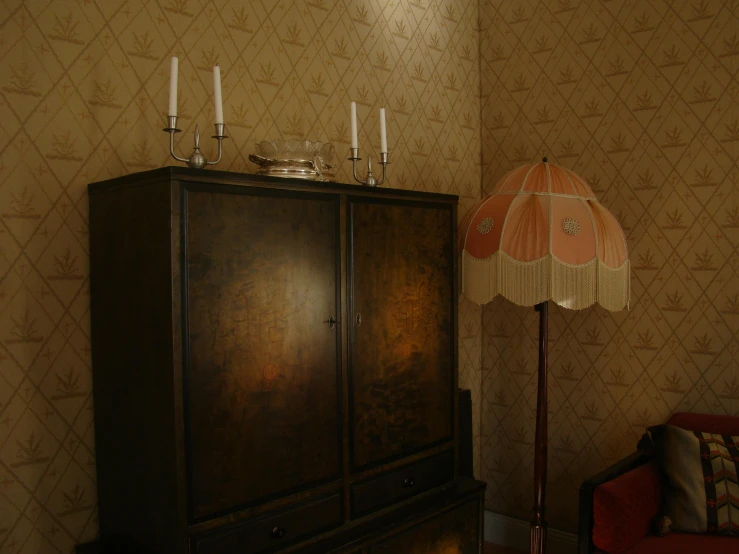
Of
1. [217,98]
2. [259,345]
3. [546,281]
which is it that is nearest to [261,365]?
[259,345]

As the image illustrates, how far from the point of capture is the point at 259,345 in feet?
6.33

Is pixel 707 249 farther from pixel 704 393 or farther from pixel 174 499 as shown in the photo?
pixel 174 499

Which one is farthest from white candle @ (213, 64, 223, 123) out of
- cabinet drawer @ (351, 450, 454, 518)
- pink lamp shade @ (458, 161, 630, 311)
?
cabinet drawer @ (351, 450, 454, 518)

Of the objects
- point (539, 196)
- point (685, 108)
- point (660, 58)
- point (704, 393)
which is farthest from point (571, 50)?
point (704, 393)

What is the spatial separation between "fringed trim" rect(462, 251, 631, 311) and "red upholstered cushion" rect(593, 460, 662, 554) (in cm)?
66

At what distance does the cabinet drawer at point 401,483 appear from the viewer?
225 centimetres

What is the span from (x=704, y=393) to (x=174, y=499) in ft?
7.44

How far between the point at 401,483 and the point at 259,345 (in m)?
0.85

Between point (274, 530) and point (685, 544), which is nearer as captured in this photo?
point (274, 530)

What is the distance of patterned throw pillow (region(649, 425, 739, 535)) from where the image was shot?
93.0 inches

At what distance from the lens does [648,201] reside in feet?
9.91

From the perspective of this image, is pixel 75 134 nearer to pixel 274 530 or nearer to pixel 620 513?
pixel 274 530

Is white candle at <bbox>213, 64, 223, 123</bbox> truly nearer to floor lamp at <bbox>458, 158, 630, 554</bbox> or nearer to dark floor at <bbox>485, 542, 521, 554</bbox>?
floor lamp at <bbox>458, 158, 630, 554</bbox>

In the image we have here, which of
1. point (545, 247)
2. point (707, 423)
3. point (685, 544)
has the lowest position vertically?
point (685, 544)
